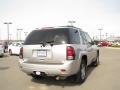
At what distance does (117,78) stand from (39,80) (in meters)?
2.96

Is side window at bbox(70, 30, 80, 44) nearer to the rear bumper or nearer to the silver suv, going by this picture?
the silver suv

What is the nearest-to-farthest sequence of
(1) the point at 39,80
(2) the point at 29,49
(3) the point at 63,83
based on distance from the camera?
(2) the point at 29,49 → (3) the point at 63,83 → (1) the point at 39,80

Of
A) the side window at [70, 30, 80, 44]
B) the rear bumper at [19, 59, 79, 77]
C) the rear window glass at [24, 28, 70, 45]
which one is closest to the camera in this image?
the rear bumper at [19, 59, 79, 77]

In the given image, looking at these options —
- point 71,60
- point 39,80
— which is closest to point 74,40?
point 71,60

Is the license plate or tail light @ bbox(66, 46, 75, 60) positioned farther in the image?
the license plate

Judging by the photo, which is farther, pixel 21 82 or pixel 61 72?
pixel 21 82

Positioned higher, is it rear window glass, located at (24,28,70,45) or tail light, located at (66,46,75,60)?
rear window glass, located at (24,28,70,45)

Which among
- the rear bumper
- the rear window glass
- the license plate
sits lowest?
the rear bumper

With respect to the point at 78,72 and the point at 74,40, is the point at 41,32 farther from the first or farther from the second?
the point at 78,72

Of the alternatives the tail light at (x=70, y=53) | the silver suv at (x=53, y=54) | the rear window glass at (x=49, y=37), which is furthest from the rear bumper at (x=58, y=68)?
the rear window glass at (x=49, y=37)

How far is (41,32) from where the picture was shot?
7.51m

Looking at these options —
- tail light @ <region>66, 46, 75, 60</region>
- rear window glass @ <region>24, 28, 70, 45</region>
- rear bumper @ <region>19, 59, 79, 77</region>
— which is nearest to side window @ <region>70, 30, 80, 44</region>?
rear window glass @ <region>24, 28, 70, 45</region>

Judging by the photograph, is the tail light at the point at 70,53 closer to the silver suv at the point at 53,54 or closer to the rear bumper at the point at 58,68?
the silver suv at the point at 53,54

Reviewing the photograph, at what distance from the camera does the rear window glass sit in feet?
22.9
